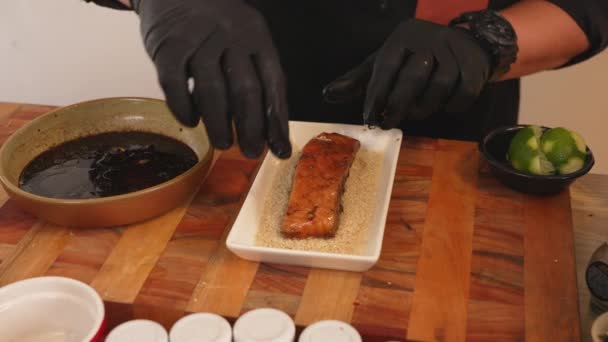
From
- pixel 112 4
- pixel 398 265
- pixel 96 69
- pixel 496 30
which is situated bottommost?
pixel 96 69

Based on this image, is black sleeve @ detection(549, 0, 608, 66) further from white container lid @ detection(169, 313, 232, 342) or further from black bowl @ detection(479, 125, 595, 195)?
white container lid @ detection(169, 313, 232, 342)

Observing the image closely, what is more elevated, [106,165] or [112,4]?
[112,4]

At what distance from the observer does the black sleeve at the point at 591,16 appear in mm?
1090

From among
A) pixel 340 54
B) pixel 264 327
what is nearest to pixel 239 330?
pixel 264 327

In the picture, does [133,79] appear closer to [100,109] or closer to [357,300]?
[100,109]

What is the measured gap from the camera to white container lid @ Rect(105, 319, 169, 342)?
81 centimetres

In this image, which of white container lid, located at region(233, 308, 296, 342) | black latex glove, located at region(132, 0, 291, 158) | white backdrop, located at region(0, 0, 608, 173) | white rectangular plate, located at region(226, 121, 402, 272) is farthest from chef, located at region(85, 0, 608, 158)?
white backdrop, located at region(0, 0, 608, 173)

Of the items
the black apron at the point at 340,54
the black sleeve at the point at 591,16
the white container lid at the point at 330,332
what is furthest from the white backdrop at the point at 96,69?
the white container lid at the point at 330,332

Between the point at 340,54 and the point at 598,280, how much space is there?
2.09 ft

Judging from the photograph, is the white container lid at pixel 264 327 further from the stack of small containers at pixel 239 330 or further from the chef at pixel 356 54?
the chef at pixel 356 54

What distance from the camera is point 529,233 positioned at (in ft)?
3.35

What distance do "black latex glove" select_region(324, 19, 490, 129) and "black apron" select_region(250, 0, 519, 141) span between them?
24cm

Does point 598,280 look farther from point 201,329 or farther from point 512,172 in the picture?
point 201,329

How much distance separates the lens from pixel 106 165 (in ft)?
3.59
